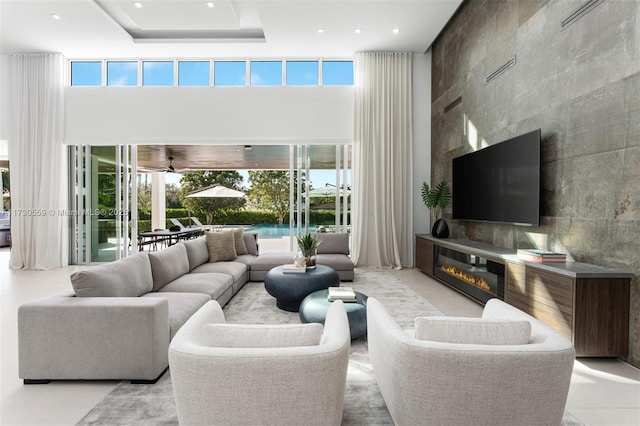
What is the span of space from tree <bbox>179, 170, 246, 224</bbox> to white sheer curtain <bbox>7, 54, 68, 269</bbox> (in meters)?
8.23

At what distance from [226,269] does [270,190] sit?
11.4 m

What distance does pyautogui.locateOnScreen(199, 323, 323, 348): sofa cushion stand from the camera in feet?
4.46

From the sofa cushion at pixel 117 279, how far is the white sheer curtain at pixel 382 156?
13.1 feet

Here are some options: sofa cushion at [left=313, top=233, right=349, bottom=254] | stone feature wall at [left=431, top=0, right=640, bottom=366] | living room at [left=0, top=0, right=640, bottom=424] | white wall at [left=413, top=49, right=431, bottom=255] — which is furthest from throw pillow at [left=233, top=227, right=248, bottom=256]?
stone feature wall at [left=431, top=0, right=640, bottom=366]

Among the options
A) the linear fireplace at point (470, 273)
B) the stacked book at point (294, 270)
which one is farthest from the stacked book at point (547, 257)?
the stacked book at point (294, 270)

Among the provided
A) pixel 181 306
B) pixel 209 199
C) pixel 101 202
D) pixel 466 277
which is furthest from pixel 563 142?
pixel 209 199

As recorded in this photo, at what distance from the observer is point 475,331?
4.81 ft

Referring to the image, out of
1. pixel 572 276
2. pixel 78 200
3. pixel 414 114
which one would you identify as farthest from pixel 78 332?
pixel 414 114

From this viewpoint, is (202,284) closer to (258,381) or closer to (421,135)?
(258,381)

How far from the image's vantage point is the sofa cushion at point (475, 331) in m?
1.46

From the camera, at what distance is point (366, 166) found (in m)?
6.44

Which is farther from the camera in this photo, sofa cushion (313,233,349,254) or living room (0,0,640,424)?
sofa cushion (313,233,349,254)

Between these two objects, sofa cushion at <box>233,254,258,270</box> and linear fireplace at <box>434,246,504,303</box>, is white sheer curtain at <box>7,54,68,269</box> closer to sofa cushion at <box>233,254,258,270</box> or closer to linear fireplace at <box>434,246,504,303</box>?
sofa cushion at <box>233,254,258,270</box>

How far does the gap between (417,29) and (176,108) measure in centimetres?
445
